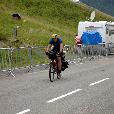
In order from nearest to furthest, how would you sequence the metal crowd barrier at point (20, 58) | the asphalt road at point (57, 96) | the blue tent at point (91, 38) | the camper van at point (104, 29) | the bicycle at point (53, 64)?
the asphalt road at point (57, 96) < the bicycle at point (53, 64) < the metal crowd barrier at point (20, 58) < the blue tent at point (91, 38) < the camper van at point (104, 29)

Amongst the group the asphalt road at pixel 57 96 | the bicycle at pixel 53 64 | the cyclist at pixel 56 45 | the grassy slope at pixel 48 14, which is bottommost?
the asphalt road at pixel 57 96

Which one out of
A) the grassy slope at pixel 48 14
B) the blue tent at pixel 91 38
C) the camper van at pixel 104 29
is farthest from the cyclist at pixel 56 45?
the grassy slope at pixel 48 14

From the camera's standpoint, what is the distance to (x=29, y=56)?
25.4 m

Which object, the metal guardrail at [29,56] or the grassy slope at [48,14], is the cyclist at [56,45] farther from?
the grassy slope at [48,14]

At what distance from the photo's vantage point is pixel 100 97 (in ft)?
43.6

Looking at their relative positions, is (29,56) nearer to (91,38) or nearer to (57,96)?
(57,96)

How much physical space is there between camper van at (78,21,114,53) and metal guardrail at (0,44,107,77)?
486 cm

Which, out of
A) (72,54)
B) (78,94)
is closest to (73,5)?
(72,54)

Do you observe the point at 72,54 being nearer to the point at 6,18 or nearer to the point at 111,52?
the point at 111,52

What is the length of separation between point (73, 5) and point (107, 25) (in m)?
51.3

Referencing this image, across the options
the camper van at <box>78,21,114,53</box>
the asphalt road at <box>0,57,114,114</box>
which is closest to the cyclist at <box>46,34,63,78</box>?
the asphalt road at <box>0,57,114,114</box>

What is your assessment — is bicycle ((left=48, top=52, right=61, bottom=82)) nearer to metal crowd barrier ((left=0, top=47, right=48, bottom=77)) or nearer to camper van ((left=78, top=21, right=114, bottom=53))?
metal crowd barrier ((left=0, top=47, right=48, bottom=77))

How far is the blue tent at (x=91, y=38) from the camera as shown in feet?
131

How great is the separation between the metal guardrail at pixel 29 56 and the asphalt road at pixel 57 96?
11.5 feet
